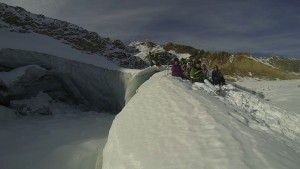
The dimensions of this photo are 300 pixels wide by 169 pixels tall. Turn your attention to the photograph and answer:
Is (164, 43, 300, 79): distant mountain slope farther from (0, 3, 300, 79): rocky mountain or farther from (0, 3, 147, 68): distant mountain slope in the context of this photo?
(0, 3, 147, 68): distant mountain slope

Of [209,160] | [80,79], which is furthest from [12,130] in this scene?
[209,160]

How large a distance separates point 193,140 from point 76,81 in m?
15.3

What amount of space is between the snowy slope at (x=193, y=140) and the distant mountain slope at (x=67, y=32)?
641 inches

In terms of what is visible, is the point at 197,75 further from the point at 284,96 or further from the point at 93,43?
the point at 93,43

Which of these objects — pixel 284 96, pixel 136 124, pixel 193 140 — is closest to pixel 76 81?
pixel 284 96

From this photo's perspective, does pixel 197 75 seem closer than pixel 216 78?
Yes

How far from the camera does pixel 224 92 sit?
1402 centimetres

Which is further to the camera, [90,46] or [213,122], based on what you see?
[90,46]

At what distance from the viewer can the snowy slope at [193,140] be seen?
225 inches

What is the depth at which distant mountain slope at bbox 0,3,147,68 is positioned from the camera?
23562mm

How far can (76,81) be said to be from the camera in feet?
68.7

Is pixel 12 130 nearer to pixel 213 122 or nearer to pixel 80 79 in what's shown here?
pixel 80 79

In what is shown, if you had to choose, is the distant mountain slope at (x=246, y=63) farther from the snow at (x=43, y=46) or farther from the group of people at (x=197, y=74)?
the group of people at (x=197, y=74)

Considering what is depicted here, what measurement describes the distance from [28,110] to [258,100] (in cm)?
1205
